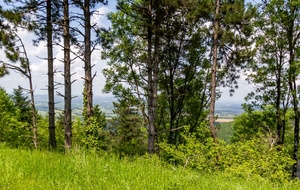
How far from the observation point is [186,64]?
19.2 metres

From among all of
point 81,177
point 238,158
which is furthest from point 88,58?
point 238,158

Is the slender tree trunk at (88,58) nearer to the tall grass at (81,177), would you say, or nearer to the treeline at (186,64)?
the treeline at (186,64)

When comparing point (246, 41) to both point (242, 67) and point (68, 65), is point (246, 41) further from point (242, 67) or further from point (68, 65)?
point (68, 65)

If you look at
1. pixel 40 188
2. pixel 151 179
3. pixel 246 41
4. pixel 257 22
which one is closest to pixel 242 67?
pixel 246 41

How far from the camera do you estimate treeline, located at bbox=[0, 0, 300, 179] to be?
1074 cm

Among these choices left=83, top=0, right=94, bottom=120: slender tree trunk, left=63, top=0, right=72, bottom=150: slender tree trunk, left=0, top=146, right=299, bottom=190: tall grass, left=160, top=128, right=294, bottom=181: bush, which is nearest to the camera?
left=0, top=146, right=299, bottom=190: tall grass

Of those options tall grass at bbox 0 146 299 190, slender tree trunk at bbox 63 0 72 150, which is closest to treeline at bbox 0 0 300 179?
Result: slender tree trunk at bbox 63 0 72 150

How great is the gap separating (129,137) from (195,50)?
15.1m

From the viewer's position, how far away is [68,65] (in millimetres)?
10422

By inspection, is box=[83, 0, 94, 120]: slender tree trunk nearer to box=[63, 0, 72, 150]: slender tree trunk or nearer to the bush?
box=[63, 0, 72, 150]: slender tree trunk

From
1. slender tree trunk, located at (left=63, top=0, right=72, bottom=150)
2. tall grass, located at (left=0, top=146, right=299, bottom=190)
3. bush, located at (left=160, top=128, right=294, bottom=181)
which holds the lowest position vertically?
bush, located at (left=160, top=128, right=294, bottom=181)

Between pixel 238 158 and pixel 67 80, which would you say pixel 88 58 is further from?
pixel 238 158

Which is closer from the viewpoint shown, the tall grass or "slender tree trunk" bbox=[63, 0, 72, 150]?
the tall grass

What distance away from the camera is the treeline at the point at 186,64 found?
35.2 feet
